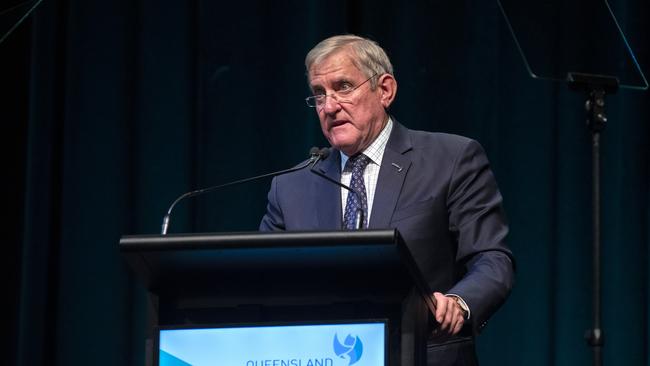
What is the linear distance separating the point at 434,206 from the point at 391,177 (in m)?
0.12

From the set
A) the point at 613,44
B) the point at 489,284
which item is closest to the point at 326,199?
the point at 489,284

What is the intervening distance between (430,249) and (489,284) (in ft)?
0.89

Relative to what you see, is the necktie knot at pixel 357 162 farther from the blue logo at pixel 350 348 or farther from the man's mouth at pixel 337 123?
the blue logo at pixel 350 348

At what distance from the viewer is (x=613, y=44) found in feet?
9.80

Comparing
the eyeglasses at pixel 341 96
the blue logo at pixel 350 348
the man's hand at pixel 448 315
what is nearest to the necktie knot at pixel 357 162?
the eyeglasses at pixel 341 96

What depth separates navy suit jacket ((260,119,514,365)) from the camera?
7.66 ft

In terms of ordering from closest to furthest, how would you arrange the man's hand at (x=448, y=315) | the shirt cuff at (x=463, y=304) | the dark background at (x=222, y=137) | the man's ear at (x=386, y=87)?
the man's hand at (x=448, y=315) < the shirt cuff at (x=463, y=304) < the man's ear at (x=386, y=87) < the dark background at (x=222, y=137)

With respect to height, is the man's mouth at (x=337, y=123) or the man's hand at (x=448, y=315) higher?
the man's mouth at (x=337, y=123)

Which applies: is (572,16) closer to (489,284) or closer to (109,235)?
(489,284)

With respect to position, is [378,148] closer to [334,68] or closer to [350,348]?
[334,68]

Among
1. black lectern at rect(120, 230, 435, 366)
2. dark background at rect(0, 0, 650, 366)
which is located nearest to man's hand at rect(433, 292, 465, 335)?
black lectern at rect(120, 230, 435, 366)

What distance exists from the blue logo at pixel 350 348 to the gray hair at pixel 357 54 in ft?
3.38

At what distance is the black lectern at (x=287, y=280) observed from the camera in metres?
1.63

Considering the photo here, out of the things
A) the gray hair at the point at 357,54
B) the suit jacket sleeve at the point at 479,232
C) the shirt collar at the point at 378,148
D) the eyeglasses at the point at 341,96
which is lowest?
the suit jacket sleeve at the point at 479,232
